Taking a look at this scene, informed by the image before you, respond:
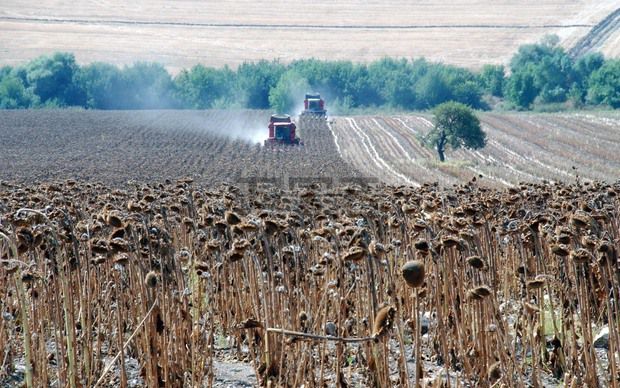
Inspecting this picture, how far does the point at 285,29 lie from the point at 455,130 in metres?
83.0

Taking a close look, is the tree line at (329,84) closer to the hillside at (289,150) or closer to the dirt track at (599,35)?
the dirt track at (599,35)

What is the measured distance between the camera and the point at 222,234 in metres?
9.71

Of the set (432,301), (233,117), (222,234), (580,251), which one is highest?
(580,251)

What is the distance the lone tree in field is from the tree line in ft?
148

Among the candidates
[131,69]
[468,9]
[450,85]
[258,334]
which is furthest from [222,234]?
[468,9]

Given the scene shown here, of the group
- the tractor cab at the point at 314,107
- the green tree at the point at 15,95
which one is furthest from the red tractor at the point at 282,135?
the green tree at the point at 15,95

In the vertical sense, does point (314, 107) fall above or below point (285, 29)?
below

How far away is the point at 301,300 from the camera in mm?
8984

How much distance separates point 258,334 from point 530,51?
110360 millimetres

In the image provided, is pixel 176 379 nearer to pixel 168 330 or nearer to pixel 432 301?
pixel 168 330

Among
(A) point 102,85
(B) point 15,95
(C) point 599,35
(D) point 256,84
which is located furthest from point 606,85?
(B) point 15,95

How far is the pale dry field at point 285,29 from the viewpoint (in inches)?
4808

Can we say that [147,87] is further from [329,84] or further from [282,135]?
[282,135]

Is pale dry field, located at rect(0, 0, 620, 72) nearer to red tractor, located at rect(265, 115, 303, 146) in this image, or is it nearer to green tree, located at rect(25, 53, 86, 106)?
green tree, located at rect(25, 53, 86, 106)
